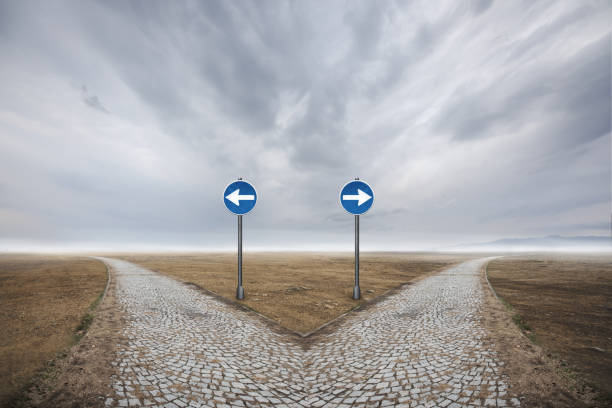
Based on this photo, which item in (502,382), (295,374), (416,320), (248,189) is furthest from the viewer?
(248,189)

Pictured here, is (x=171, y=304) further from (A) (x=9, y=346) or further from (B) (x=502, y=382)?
(B) (x=502, y=382)

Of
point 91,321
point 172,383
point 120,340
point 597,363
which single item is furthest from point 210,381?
point 597,363

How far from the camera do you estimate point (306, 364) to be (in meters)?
5.60

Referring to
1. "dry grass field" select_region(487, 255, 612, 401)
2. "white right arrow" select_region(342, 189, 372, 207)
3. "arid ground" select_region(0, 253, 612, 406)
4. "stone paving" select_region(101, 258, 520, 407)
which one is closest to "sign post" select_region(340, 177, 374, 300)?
"white right arrow" select_region(342, 189, 372, 207)

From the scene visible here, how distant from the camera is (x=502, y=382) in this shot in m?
4.42

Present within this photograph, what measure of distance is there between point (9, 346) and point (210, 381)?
16.4 feet

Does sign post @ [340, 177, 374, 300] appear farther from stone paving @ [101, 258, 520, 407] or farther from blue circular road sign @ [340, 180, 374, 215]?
stone paving @ [101, 258, 520, 407]

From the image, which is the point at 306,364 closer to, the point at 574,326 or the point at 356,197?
the point at 356,197

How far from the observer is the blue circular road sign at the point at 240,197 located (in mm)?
11617

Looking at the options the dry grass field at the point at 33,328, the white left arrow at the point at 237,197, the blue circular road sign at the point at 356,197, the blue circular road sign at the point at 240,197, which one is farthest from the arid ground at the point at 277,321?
the white left arrow at the point at 237,197

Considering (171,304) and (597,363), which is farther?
(171,304)

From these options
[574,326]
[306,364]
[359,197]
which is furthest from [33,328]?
[574,326]

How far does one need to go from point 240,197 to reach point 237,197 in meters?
0.13

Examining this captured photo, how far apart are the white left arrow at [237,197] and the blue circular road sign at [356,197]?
13.9 ft
